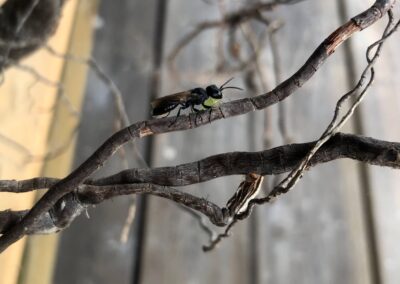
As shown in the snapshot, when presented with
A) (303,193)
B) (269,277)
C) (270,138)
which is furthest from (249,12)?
(269,277)

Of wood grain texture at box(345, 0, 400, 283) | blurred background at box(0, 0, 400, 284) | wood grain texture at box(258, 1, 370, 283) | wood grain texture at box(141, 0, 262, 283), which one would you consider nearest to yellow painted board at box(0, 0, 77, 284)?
blurred background at box(0, 0, 400, 284)

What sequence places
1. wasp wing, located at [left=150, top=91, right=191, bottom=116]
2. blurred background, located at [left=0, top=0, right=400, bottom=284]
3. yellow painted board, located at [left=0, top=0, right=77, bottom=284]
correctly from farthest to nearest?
blurred background, located at [left=0, top=0, right=400, bottom=284], yellow painted board, located at [left=0, top=0, right=77, bottom=284], wasp wing, located at [left=150, top=91, right=191, bottom=116]

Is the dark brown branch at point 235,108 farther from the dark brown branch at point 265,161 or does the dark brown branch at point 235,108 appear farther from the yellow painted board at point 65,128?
the yellow painted board at point 65,128

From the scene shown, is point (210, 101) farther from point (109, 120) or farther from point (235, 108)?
point (109, 120)

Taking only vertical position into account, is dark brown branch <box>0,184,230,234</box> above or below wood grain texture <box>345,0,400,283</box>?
below

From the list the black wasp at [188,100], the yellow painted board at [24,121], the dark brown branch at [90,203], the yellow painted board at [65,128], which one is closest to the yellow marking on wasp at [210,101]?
the black wasp at [188,100]

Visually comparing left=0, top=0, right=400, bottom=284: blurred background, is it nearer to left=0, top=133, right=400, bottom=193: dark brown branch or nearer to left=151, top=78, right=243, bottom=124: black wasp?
left=151, top=78, right=243, bottom=124: black wasp
